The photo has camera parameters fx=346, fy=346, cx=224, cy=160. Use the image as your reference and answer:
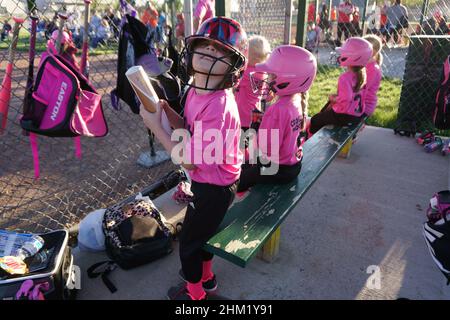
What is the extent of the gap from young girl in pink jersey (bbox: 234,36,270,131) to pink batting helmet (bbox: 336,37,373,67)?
34.5 inches

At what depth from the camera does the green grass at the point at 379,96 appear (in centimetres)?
590

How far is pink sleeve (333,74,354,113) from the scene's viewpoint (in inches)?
158

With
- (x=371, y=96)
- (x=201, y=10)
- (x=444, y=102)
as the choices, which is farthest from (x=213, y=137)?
(x=444, y=102)

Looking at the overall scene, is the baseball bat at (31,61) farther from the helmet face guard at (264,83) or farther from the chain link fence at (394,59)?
the chain link fence at (394,59)

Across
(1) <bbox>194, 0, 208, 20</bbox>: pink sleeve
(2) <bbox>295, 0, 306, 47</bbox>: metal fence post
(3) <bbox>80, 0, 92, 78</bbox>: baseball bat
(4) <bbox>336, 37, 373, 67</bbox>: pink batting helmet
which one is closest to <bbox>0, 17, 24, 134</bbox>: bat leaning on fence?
(3) <bbox>80, 0, 92, 78</bbox>: baseball bat

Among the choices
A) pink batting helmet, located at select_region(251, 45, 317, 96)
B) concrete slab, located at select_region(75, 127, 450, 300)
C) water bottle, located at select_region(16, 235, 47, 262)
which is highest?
pink batting helmet, located at select_region(251, 45, 317, 96)

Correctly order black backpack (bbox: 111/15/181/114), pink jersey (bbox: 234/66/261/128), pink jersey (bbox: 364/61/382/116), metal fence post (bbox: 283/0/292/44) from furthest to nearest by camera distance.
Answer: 1. pink jersey (bbox: 364/61/382/116)
2. metal fence post (bbox: 283/0/292/44)
3. pink jersey (bbox: 234/66/261/128)
4. black backpack (bbox: 111/15/181/114)

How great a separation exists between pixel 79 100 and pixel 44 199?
1.87 metres

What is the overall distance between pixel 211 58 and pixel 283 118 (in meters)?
0.90

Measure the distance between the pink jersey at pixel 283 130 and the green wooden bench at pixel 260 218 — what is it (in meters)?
0.25

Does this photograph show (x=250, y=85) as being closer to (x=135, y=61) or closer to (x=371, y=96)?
(x=135, y=61)

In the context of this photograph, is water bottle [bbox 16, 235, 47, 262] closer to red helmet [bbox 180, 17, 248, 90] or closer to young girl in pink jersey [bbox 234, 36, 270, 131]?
red helmet [bbox 180, 17, 248, 90]

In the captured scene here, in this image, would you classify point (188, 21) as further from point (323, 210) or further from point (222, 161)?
point (323, 210)

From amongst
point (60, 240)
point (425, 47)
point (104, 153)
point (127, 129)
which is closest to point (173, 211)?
point (60, 240)
